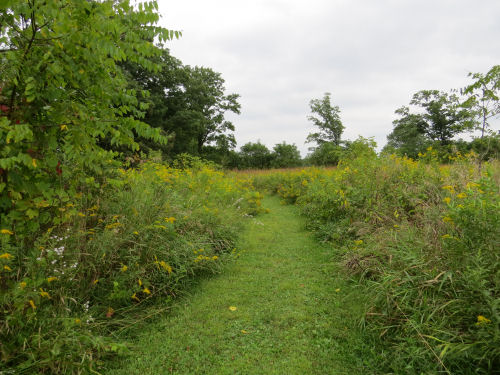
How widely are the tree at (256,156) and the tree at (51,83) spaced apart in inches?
1266

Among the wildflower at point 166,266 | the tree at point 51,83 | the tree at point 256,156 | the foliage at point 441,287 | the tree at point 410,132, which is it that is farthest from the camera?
the tree at point 256,156

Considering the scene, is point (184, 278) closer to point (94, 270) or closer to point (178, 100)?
point (94, 270)

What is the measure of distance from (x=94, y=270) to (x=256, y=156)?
3328 centimetres

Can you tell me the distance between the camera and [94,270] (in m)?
2.64

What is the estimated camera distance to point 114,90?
7.42 ft

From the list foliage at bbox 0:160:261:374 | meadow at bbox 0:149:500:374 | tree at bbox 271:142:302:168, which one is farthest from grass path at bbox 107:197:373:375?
tree at bbox 271:142:302:168

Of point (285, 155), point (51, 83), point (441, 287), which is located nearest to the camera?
point (51, 83)

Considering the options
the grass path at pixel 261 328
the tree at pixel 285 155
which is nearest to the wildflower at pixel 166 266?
the grass path at pixel 261 328

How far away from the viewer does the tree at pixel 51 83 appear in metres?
1.74

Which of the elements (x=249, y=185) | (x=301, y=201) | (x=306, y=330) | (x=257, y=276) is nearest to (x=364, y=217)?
(x=257, y=276)

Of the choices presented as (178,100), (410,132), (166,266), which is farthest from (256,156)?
(166,266)

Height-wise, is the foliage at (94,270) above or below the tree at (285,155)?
below

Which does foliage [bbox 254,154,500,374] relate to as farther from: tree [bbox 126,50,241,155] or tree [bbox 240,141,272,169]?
tree [bbox 240,141,272,169]

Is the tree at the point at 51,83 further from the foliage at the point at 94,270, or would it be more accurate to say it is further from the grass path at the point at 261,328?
the grass path at the point at 261,328
